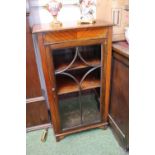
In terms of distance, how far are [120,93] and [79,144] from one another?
0.63 metres

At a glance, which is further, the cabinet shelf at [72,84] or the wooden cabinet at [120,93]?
the cabinet shelf at [72,84]

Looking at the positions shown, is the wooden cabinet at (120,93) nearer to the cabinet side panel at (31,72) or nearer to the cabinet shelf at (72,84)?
the cabinet shelf at (72,84)

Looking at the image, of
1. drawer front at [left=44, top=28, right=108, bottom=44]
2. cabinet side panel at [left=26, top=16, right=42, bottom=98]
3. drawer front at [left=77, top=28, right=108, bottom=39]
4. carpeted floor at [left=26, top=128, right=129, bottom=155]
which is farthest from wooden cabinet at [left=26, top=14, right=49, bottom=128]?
drawer front at [left=77, top=28, right=108, bottom=39]

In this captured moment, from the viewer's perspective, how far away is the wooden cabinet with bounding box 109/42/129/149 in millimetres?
1168

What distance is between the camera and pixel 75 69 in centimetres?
131

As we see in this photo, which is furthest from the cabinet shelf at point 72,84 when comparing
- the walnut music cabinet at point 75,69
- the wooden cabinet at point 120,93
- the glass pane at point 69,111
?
the glass pane at point 69,111

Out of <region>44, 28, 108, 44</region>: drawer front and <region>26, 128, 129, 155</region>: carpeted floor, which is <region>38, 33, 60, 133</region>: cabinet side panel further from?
<region>26, 128, 129, 155</region>: carpeted floor

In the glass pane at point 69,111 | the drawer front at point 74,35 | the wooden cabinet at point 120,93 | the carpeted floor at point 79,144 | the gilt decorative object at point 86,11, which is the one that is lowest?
the carpeted floor at point 79,144

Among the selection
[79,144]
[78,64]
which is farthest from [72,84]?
[79,144]

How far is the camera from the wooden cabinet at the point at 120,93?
46.0 inches
